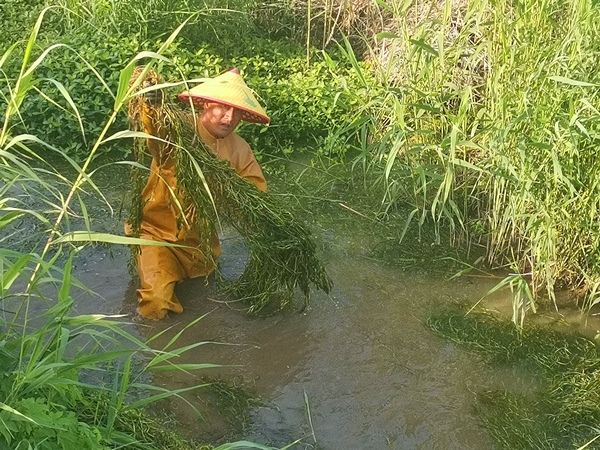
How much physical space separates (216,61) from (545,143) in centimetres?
306

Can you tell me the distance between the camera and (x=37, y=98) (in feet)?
18.5

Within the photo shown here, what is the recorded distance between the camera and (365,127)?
439 centimetres

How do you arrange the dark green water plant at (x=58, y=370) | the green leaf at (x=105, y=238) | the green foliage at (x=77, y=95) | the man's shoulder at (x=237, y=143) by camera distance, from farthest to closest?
the green foliage at (x=77, y=95) → the man's shoulder at (x=237, y=143) → the green leaf at (x=105, y=238) → the dark green water plant at (x=58, y=370)

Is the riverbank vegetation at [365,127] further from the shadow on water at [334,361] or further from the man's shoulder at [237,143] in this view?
the man's shoulder at [237,143]

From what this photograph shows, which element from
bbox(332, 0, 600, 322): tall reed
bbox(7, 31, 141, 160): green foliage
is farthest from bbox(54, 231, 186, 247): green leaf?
bbox(7, 31, 141, 160): green foliage

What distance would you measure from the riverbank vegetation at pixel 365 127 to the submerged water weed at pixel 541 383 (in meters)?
0.22

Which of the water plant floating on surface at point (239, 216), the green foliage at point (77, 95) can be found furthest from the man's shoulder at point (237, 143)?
the green foliage at point (77, 95)

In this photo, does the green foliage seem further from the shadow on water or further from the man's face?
the man's face

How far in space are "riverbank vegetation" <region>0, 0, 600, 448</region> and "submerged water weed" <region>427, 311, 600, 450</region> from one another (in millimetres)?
221

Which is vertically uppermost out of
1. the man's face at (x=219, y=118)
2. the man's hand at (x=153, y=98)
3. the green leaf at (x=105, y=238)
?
the man's hand at (x=153, y=98)

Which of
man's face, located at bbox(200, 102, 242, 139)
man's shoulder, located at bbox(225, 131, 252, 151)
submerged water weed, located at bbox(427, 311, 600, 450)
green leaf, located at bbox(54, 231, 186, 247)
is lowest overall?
submerged water weed, located at bbox(427, 311, 600, 450)

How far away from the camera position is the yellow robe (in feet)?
13.1

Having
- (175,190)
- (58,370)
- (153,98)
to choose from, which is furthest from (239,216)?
(58,370)

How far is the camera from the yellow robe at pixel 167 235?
398 centimetres
